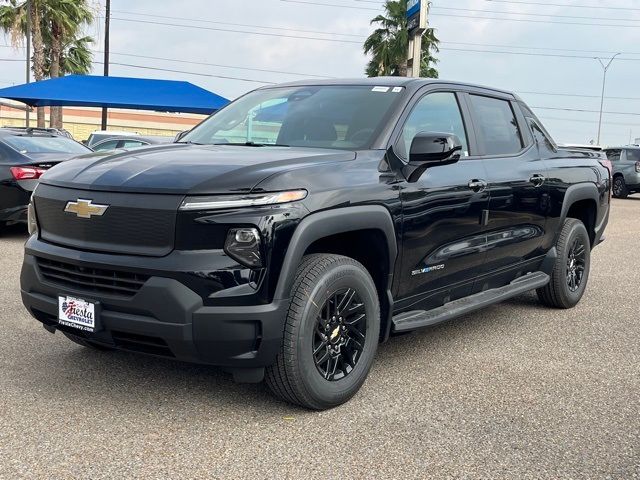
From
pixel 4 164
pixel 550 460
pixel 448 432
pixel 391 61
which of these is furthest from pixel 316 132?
pixel 391 61

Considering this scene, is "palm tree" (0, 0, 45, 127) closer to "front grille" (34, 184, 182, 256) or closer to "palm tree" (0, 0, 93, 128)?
"palm tree" (0, 0, 93, 128)

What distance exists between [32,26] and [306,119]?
30122 millimetres

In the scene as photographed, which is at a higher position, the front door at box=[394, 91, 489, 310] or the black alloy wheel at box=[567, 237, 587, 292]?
the front door at box=[394, 91, 489, 310]

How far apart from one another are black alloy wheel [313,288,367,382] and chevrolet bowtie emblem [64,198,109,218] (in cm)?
119

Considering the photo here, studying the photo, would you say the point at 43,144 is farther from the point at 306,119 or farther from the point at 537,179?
the point at 537,179

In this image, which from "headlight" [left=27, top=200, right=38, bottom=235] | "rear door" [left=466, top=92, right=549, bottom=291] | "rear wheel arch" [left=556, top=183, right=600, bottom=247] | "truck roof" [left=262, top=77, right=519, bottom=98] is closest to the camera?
"headlight" [left=27, top=200, right=38, bottom=235]

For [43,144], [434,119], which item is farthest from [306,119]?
[43,144]

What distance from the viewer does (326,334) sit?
358 cm

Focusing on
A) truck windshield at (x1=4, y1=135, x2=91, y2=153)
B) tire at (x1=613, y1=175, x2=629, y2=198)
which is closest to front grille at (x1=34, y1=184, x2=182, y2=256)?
truck windshield at (x1=4, y1=135, x2=91, y2=153)

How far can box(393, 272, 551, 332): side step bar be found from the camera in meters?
4.10

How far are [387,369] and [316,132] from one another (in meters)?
1.55

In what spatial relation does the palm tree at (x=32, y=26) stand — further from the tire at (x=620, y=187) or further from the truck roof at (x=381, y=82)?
the truck roof at (x=381, y=82)

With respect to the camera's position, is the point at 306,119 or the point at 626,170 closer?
the point at 306,119

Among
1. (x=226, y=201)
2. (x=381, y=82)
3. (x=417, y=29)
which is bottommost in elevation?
(x=226, y=201)
